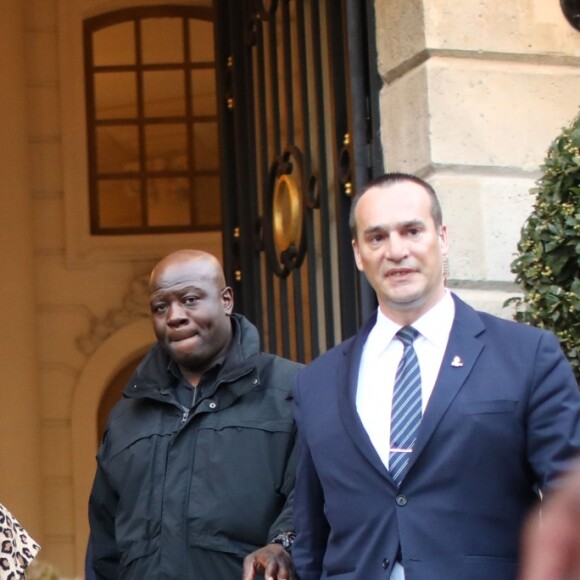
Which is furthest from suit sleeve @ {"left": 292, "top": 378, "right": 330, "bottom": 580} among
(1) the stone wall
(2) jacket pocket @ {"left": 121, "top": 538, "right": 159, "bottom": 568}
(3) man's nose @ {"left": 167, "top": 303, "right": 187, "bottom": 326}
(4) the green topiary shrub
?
(1) the stone wall

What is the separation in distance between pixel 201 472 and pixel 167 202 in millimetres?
6861

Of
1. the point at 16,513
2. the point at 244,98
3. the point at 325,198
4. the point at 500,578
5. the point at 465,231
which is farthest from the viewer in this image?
the point at 16,513

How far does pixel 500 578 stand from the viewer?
2.96 metres

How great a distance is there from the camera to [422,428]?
9.85ft

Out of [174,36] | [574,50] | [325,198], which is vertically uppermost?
[174,36]

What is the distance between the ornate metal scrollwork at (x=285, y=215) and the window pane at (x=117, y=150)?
4.86 meters

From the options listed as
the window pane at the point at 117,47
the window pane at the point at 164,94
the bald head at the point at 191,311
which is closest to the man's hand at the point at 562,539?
the bald head at the point at 191,311

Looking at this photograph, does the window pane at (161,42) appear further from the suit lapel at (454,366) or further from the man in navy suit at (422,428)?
the suit lapel at (454,366)

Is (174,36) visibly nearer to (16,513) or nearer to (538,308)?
(16,513)

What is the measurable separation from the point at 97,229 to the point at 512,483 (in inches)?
308

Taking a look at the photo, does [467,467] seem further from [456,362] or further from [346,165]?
[346,165]

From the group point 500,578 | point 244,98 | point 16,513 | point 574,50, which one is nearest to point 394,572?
point 500,578

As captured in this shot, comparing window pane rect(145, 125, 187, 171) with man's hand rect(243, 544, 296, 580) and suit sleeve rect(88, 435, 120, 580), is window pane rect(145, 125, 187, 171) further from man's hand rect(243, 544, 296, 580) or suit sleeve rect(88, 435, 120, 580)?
man's hand rect(243, 544, 296, 580)

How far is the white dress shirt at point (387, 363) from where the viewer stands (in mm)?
3121
